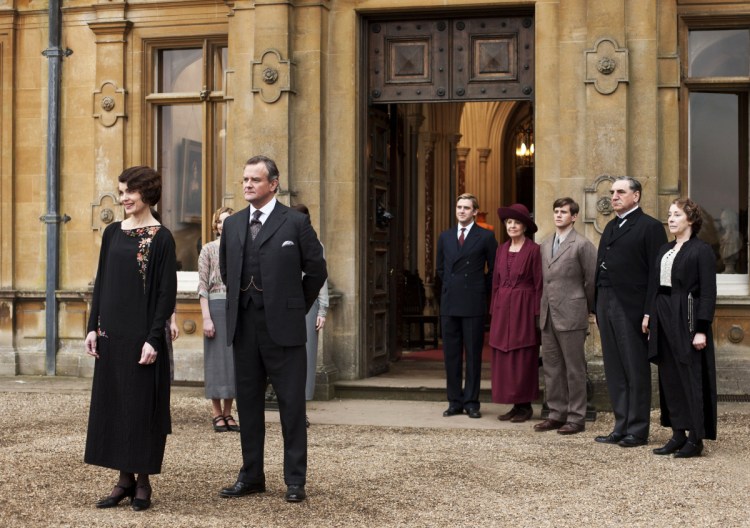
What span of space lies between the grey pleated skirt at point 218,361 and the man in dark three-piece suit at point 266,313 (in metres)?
2.51

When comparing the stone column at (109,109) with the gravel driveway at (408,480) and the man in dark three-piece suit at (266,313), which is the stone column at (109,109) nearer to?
the gravel driveway at (408,480)

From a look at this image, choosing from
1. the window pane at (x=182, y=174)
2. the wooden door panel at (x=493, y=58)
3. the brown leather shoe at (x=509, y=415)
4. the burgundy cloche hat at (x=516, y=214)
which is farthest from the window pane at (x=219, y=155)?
the brown leather shoe at (x=509, y=415)

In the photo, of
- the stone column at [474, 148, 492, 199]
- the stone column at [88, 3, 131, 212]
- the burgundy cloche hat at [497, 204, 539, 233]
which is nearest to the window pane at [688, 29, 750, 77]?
the burgundy cloche hat at [497, 204, 539, 233]

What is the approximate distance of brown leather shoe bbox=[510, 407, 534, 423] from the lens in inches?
381

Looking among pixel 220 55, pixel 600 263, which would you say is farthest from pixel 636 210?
pixel 220 55

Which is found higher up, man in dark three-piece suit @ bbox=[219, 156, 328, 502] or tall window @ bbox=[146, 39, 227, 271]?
tall window @ bbox=[146, 39, 227, 271]

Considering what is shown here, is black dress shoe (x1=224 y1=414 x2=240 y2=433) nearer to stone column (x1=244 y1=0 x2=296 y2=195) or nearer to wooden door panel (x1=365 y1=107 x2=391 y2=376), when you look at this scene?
wooden door panel (x1=365 y1=107 x2=391 y2=376)

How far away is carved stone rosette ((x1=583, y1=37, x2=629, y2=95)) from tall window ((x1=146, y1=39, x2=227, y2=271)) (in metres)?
3.97

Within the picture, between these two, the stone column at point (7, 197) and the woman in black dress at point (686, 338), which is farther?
the stone column at point (7, 197)

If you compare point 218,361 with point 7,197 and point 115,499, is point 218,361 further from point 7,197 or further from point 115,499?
point 7,197

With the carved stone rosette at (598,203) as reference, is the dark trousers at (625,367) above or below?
below

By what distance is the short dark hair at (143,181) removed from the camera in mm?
6348

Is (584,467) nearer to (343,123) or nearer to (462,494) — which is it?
(462,494)

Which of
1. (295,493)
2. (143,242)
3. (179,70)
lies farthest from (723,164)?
(143,242)
